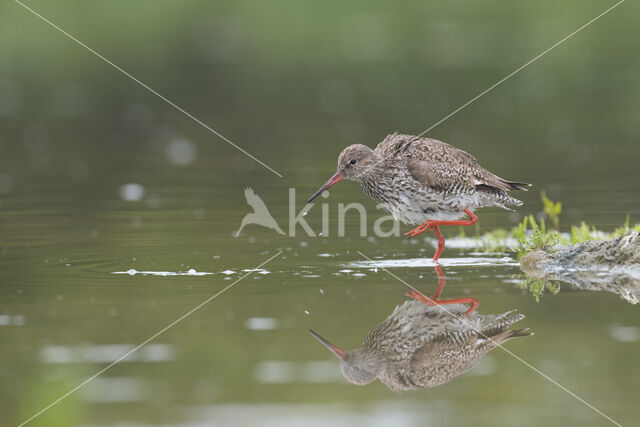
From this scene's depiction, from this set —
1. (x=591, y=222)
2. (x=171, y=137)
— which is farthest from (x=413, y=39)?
(x=591, y=222)

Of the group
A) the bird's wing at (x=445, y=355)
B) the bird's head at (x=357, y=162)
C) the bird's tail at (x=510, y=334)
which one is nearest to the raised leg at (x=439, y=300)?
the bird's tail at (x=510, y=334)

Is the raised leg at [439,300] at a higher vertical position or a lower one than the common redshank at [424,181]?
lower

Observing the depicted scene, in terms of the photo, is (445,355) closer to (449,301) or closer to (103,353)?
(449,301)

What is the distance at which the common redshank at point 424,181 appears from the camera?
38.2ft

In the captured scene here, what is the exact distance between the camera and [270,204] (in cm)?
1448

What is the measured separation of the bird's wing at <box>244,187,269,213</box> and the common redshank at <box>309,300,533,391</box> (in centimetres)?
535

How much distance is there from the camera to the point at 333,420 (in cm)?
625

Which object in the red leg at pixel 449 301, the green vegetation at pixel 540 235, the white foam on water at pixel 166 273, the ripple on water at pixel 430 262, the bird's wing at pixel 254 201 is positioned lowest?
the red leg at pixel 449 301

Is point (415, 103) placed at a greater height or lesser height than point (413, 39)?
lesser

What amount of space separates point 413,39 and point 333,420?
2702 centimetres

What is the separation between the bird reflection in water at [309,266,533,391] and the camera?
23.5 ft

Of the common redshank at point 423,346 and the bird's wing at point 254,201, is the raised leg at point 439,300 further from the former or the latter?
the bird's wing at point 254,201

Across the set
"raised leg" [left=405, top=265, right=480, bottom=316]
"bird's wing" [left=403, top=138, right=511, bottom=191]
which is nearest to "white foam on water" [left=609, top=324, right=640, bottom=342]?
"raised leg" [left=405, top=265, right=480, bottom=316]

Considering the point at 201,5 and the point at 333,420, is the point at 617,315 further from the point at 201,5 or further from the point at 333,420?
the point at 201,5
